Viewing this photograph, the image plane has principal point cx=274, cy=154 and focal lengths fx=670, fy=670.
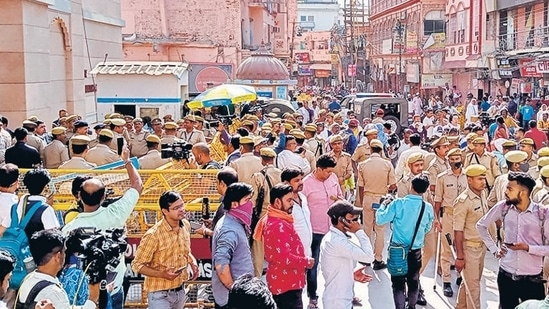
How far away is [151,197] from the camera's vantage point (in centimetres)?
730

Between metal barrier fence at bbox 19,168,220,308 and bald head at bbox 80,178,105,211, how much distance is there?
183 cm

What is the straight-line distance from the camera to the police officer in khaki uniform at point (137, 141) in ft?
A: 39.5

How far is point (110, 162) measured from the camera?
9219 millimetres

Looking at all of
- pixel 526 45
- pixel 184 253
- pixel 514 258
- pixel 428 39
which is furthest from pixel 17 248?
pixel 428 39

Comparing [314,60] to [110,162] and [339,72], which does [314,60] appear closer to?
[339,72]

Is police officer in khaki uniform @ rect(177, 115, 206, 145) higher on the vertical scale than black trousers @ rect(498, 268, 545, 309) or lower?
higher

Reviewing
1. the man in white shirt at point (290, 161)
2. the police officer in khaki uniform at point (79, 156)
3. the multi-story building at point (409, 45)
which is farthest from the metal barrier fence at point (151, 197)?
the multi-story building at point (409, 45)

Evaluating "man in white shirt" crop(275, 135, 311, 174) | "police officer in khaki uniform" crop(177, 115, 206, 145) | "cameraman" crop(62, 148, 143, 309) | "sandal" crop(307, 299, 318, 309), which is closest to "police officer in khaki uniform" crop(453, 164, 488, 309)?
"sandal" crop(307, 299, 318, 309)

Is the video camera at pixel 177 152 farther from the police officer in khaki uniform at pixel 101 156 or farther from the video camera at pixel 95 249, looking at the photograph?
the video camera at pixel 95 249

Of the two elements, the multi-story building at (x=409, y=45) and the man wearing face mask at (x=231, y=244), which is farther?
the multi-story building at (x=409, y=45)

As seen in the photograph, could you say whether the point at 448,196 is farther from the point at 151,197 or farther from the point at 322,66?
the point at 322,66

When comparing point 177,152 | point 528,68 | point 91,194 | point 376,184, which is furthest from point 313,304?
point 528,68

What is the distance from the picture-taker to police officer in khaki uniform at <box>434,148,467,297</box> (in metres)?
7.95

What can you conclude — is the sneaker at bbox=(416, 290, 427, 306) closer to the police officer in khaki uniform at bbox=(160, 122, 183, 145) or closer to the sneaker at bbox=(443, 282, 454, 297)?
the sneaker at bbox=(443, 282, 454, 297)
